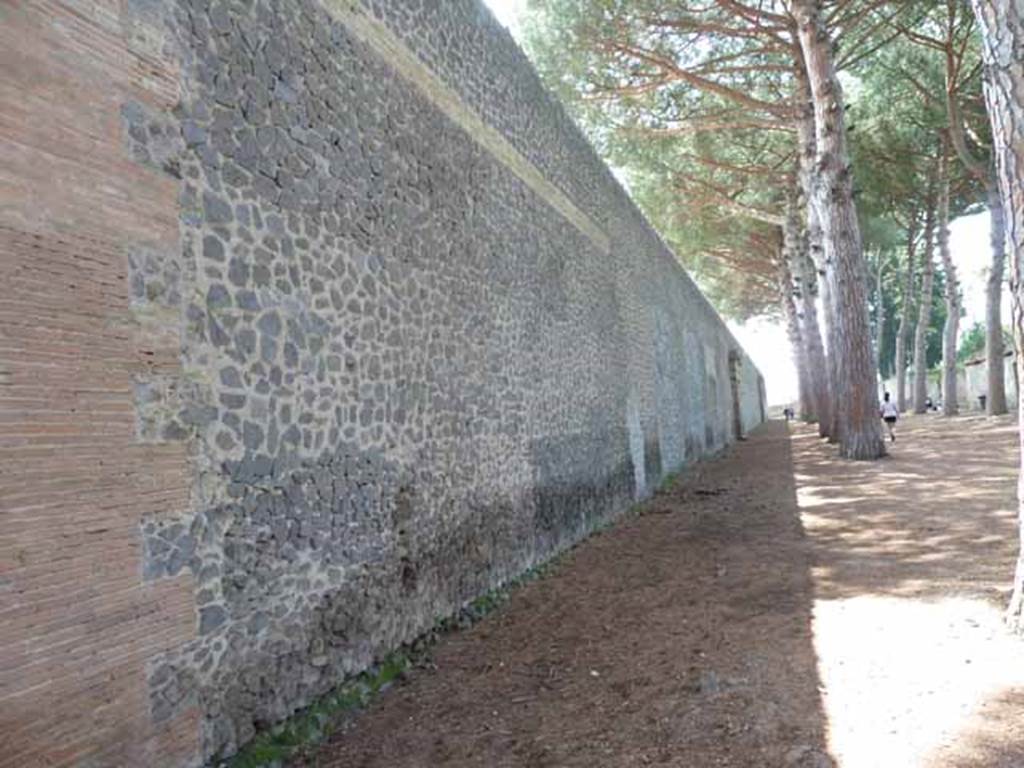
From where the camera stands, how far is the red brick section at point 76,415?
88.0 inches

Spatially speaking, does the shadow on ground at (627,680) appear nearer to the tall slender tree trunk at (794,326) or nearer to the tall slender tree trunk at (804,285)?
the tall slender tree trunk at (804,285)

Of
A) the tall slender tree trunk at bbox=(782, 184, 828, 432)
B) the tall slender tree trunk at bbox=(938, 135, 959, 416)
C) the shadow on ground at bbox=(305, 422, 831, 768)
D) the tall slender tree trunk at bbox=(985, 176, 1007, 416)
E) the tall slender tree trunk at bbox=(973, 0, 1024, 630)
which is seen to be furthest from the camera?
the tall slender tree trunk at bbox=(782, 184, 828, 432)

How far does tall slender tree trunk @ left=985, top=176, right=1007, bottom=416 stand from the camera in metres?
16.6

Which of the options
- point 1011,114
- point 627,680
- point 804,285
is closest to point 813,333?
point 804,285

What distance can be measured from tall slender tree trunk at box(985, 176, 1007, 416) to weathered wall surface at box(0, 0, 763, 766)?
14.8 m

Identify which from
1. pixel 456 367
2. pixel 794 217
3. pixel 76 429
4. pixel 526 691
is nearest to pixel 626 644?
pixel 526 691

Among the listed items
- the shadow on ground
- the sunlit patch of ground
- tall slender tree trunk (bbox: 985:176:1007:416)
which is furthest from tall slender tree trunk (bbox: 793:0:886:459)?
tall slender tree trunk (bbox: 985:176:1007:416)

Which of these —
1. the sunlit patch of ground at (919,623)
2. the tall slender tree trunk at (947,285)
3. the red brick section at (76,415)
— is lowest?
the sunlit patch of ground at (919,623)

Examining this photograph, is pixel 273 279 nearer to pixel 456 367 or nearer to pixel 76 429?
pixel 76 429

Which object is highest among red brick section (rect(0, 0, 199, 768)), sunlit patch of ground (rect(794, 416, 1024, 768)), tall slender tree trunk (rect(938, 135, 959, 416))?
tall slender tree trunk (rect(938, 135, 959, 416))

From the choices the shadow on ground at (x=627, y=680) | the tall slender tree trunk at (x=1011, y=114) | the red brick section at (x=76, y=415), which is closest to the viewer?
the red brick section at (x=76, y=415)

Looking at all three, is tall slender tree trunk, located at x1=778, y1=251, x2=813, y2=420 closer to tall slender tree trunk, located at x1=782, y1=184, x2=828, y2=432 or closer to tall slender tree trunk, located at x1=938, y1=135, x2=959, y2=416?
tall slender tree trunk, located at x1=782, y1=184, x2=828, y2=432

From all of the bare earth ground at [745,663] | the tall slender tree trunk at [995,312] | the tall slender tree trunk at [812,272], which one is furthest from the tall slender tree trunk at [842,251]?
the tall slender tree trunk at [995,312]

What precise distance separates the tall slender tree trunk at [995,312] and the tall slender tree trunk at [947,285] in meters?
0.99
